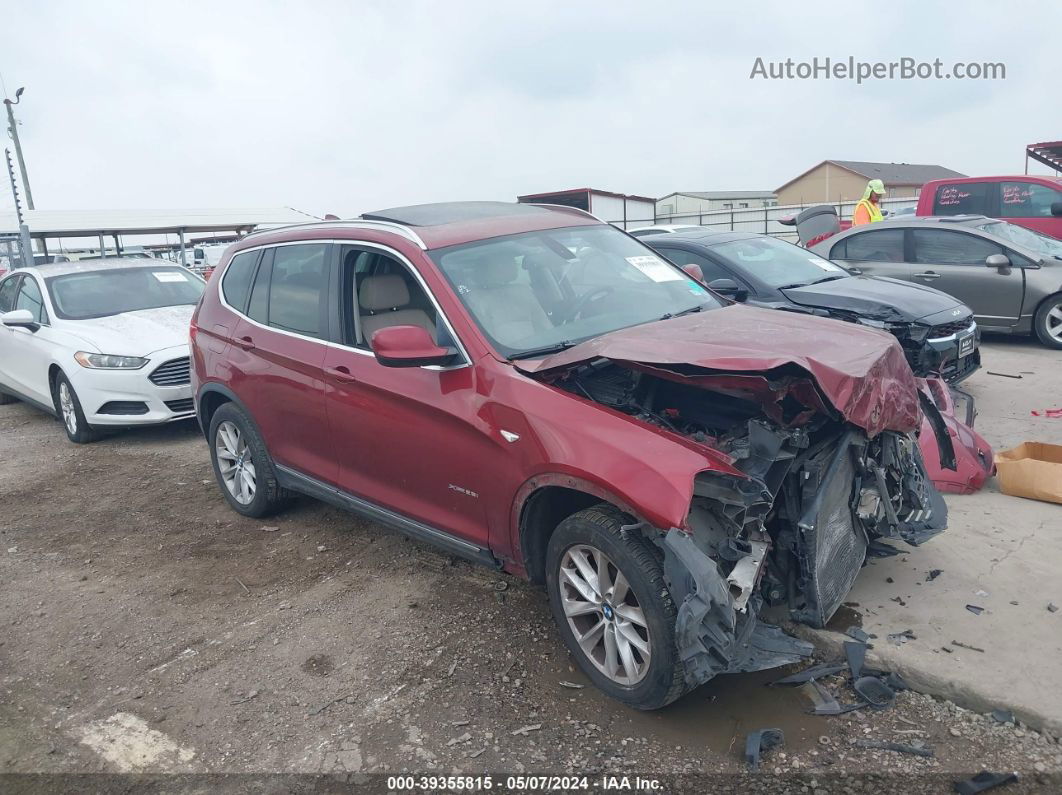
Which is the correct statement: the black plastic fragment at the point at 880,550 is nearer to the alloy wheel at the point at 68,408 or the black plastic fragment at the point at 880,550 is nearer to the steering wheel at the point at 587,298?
the steering wheel at the point at 587,298

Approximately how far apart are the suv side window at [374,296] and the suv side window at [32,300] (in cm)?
557

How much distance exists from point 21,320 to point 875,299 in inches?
316

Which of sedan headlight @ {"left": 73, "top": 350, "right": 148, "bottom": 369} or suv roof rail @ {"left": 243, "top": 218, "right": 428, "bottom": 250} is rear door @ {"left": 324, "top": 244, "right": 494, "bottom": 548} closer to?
suv roof rail @ {"left": 243, "top": 218, "right": 428, "bottom": 250}

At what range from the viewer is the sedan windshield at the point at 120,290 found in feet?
27.8

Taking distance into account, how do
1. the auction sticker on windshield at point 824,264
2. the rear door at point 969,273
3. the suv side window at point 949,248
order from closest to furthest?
the auction sticker on windshield at point 824,264 < the rear door at point 969,273 < the suv side window at point 949,248

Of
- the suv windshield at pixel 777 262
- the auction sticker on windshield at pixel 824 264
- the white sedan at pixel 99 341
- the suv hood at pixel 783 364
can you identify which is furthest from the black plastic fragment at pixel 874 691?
the white sedan at pixel 99 341

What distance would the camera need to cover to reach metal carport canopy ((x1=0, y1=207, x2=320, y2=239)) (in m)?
13.6

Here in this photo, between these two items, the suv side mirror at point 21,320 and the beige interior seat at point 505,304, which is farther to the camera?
the suv side mirror at point 21,320

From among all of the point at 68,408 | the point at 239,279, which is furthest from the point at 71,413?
the point at 239,279

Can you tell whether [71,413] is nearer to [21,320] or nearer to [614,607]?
[21,320]

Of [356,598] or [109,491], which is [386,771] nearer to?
[356,598]

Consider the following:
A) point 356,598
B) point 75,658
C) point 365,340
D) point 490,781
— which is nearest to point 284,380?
point 365,340

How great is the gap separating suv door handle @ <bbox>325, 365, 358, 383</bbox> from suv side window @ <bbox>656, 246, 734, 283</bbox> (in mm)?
4073

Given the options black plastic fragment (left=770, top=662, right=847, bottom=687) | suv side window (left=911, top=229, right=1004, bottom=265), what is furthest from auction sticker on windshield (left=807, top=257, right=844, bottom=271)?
black plastic fragment (left=770, top=662, right=847, bottom=687)
